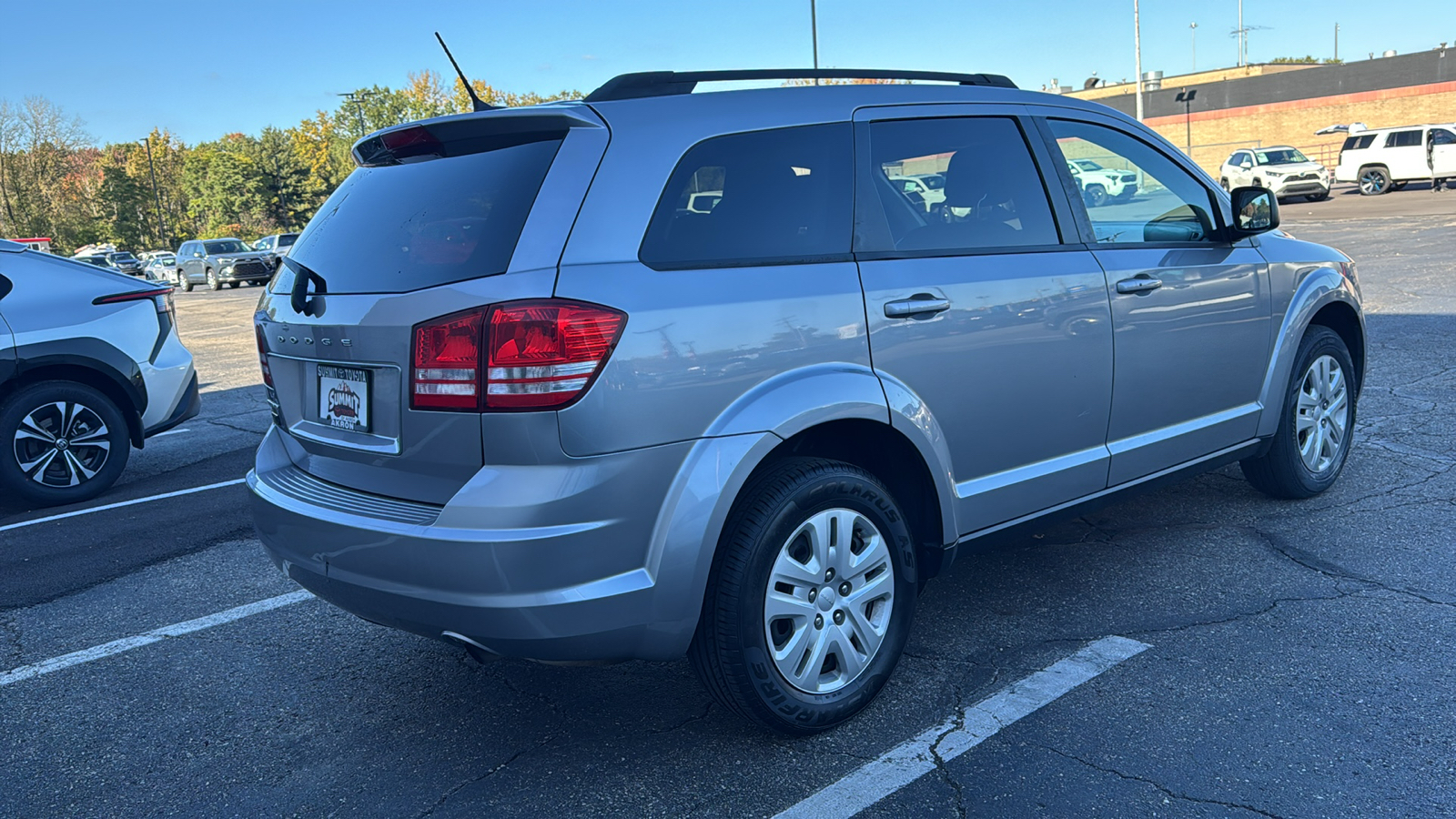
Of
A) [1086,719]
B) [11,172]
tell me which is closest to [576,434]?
[1086,719]

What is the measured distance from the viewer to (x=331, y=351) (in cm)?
309

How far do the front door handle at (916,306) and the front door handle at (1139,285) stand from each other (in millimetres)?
903

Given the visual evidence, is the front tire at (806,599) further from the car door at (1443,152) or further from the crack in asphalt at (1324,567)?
the car door at (1443,152)

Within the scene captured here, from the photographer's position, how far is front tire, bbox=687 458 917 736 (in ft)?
9.71

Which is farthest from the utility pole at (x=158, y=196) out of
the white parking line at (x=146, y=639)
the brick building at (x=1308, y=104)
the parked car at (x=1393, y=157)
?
the white parking line at (x=146, y=639)

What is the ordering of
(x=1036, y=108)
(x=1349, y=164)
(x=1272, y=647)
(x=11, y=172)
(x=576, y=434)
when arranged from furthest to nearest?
1. (x=11, y=172)
2. (x=1349, y=164)
3. (x=1036, y=108)
4. (x=1272, y=647)
5. (x=576, y=434)

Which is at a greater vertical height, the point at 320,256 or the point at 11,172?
the point at 11,172

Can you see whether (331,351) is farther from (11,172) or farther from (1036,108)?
(11,172)

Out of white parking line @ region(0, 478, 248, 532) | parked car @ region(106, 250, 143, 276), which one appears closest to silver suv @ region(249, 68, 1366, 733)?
white parking line @ region(0, 478, 248, 532)

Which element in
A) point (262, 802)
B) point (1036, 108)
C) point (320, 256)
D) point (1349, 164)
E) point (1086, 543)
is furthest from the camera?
point (1349, 164)

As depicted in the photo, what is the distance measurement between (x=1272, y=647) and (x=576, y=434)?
2.40 meters

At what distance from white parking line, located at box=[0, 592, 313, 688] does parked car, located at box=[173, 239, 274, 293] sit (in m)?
36.7

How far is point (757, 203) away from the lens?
123 inches

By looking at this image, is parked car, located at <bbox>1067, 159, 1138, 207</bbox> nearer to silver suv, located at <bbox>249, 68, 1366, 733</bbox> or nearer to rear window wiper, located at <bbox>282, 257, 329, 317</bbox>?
silver suv, located at <bbox>249, 68, 1366, 733</bbox>
